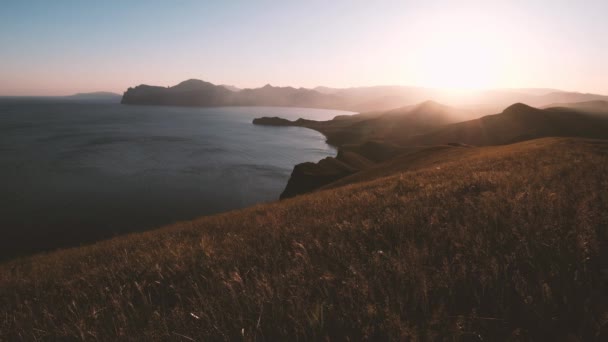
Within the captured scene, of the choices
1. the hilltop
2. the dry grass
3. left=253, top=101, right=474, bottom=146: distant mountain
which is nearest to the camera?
the dry grass

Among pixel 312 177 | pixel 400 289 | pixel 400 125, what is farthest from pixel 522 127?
pixel 400 289

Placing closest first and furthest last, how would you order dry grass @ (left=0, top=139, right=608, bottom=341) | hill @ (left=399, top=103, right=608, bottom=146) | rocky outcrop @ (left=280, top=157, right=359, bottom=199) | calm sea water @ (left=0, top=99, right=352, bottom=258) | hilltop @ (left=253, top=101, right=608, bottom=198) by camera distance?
dry grass @ (left=0, top=139, right=608, bottom=341) → calm sea water @ (left=0, top=99, right=352, bottom=258) → rocky outcrop @ (left=280, top=157, right=359, bottom=199) → hilltop @ (left=253, top=101, right=608, bottom=198) → hill @ (left=399, top=103, right=608, bottom=146)

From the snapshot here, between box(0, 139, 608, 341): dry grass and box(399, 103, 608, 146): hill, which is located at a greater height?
box(399, 103, 608, 146): hill

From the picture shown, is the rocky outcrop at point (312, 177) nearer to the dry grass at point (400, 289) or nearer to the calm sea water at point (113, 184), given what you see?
the calm sea water at point (113, 184)

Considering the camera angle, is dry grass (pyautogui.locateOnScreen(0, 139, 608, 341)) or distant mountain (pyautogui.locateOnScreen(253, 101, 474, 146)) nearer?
dry grass (pyautogui.locateOnScreen(0, 139, 608, 341))


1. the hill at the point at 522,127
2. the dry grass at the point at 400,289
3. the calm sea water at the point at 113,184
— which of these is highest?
the hill at the point at 522,127

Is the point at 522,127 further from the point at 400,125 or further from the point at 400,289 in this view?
the point at 400,289

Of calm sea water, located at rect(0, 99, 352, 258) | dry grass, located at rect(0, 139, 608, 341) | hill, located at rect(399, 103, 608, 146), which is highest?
hill, located at rect(399, 103, 608, 146)

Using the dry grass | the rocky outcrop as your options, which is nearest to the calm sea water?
the rocky outcrop

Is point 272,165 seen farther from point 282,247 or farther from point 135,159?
point 282,247

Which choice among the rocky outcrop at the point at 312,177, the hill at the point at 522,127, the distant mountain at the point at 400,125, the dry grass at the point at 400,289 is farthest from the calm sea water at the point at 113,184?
the hill at the point at 522,127

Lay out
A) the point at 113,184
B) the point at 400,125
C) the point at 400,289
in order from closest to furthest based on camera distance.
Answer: the point at 400,289 → the point at 113,184 → the point at 400,125

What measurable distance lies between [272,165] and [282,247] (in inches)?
3422

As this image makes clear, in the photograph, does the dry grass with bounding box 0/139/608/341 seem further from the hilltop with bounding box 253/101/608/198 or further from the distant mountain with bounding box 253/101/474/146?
the distant mountain with bounding box 253/101/474/146
